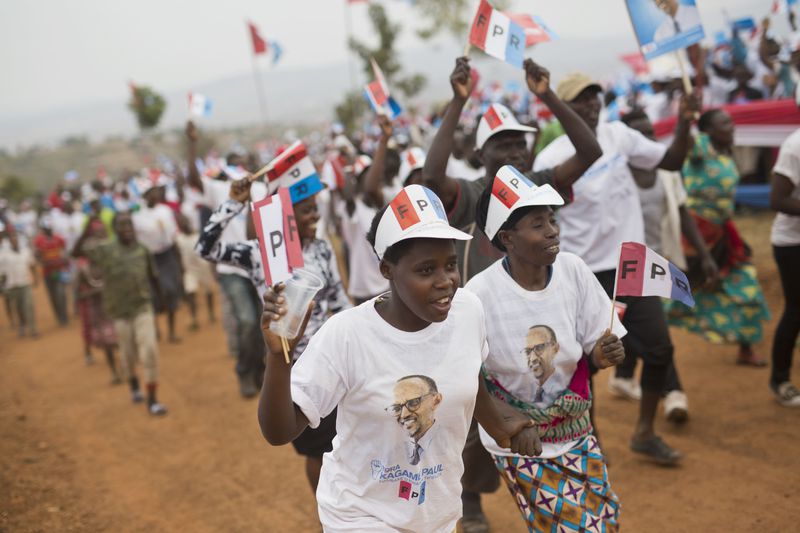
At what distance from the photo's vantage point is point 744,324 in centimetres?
618

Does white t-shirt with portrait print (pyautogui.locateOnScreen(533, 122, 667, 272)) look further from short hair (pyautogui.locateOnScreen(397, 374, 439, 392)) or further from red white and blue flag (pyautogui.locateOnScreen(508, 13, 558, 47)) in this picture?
short hair (pyautogui.locateOnScreen(397, 374, 439, 392))

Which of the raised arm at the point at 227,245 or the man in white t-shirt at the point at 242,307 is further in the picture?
the man in white t-shirt at the point at 242,307

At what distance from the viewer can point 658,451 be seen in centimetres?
491

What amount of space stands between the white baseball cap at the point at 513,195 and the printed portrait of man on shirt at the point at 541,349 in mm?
475

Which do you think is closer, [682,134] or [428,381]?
[428,381]

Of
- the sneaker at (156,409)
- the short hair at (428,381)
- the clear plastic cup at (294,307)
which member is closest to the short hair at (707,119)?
the short hair at (428,381)

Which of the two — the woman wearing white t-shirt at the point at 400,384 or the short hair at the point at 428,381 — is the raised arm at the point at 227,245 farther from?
the short hair at the point at 428,381

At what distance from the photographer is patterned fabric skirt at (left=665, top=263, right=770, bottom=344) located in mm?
6133

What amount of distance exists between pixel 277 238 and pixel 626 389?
457 centimetres

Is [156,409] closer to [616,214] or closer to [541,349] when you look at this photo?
[616,214]

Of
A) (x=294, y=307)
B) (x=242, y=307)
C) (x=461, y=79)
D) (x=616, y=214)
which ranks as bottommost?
(x=242, y=307)

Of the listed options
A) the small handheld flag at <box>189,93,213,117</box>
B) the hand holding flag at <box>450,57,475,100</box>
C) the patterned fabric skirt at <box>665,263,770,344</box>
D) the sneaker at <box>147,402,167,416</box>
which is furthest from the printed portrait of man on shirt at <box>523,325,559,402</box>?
the sneaker at <box>147,402,167,416</box>

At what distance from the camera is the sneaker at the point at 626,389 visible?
6203 millimetres

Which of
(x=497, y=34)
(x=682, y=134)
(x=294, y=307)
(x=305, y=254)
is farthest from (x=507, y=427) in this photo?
(x=682, y=134)
